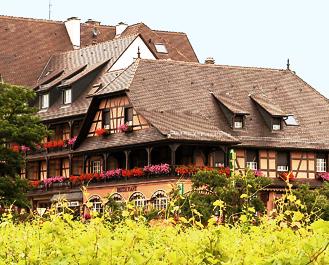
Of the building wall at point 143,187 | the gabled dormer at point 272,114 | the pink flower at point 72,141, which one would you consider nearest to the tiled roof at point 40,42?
the pink flower at point 72,141

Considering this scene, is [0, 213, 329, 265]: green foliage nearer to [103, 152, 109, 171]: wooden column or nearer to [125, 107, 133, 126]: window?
[125, 107, 133, 126]: window

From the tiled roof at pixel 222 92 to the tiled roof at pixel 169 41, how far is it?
7496 millimetres

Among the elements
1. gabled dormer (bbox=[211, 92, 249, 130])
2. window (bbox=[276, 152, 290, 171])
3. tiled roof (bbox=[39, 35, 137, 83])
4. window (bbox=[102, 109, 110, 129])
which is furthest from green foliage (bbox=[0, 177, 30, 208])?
tiled roof (bbox=[39, 35, 137, 83])

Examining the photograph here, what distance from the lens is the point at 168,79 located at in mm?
61531

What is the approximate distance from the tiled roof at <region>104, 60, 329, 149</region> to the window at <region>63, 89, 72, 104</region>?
6.94 metres

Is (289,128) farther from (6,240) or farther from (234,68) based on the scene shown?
(6,240)

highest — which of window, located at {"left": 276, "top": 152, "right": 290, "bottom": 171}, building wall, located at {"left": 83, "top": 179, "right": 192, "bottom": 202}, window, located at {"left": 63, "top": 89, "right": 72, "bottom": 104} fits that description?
window, located at {"left": 63, "top": 89, "right": 72, "bottom": 104}

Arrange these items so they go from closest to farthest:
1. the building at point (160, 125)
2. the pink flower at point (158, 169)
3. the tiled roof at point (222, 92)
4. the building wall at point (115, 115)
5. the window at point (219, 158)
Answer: the pink flower at point (158, 169) < the building at point (160, 125) < the building wall at point (115, 115) < the window at point (219, 158) < the tiled roof at point (222, 92)

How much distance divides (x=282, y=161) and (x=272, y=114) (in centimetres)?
263

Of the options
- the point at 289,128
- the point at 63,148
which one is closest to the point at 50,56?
the point at 63,148

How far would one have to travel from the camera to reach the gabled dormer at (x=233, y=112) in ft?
195

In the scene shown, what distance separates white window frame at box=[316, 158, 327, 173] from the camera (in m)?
60.3

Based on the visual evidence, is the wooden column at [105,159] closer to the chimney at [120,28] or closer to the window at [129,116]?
the window at [129,116]

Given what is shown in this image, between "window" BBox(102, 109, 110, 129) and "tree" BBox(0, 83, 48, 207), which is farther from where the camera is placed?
"window" BBox(102, 109, 110, 129)
